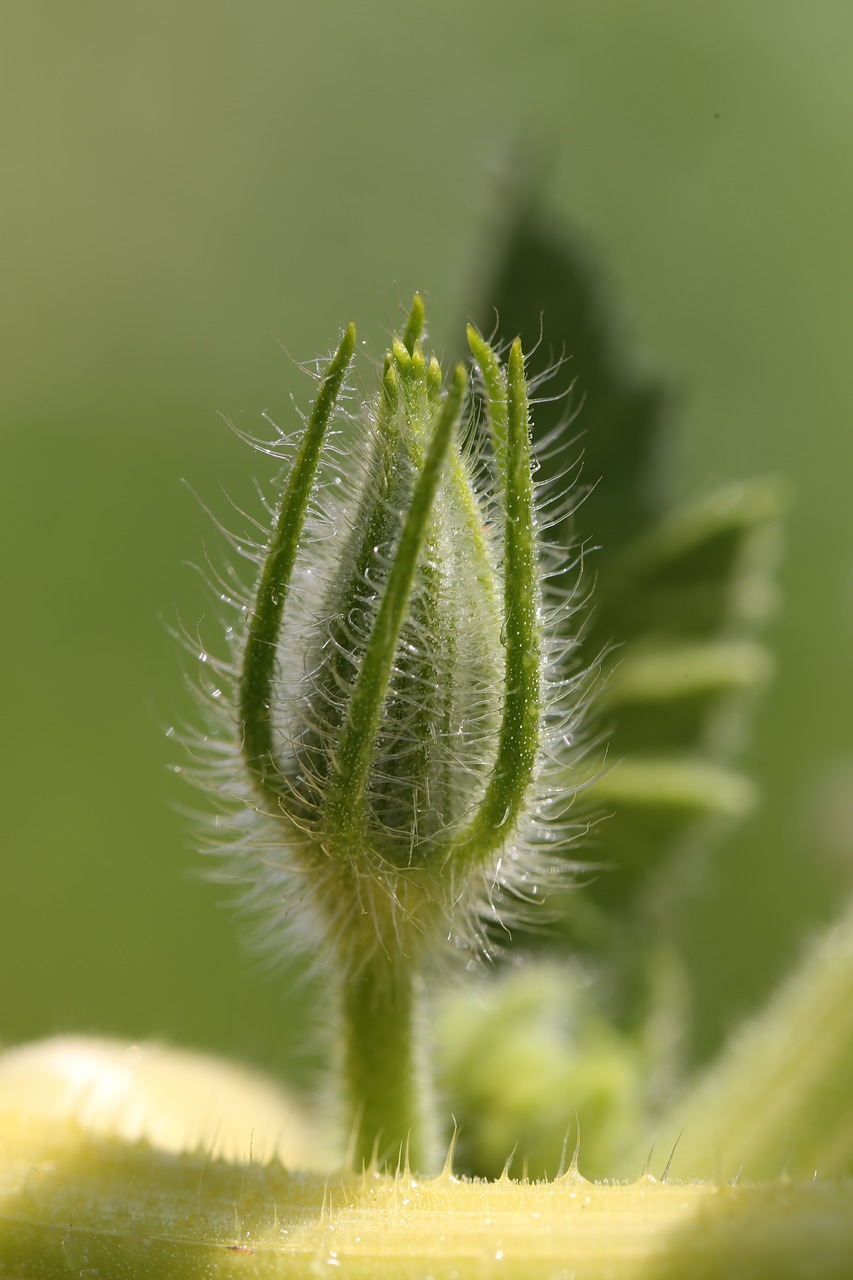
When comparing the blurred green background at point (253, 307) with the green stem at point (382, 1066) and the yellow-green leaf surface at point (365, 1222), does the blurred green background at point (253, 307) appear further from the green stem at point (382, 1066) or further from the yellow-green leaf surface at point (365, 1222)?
the yellow-green leaf surface at point (365, 1222)

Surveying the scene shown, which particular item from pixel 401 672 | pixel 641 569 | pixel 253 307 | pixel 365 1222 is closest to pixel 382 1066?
pixel 365 1222

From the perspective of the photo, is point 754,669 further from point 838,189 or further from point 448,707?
point 838,189

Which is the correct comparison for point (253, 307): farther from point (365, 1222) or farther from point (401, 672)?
point (365, 1222)

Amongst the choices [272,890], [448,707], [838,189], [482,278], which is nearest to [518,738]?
[448,707]

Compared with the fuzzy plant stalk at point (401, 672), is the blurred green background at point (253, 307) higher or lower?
higher

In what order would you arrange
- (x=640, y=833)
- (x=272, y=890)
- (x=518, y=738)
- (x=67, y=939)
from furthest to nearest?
(x=67, y=939) < (x=640, y=833) < (x=272, y=890) < (x=518, y=738)

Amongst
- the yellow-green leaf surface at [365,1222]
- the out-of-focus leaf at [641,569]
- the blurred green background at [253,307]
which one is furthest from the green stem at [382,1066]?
the blurred green background at [253,307]

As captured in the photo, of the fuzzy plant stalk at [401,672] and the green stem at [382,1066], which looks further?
the green stem at [382,1066]
